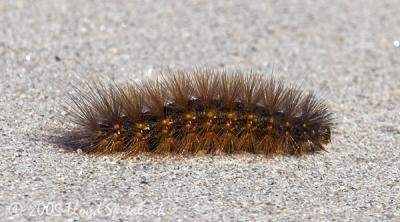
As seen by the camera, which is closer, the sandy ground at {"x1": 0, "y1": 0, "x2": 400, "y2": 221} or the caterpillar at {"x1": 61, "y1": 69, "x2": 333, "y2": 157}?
the sandy ground at {"x1": 0, "y1": 0, "x2": 400, "y2": 221}

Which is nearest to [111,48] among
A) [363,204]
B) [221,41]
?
[221,41]

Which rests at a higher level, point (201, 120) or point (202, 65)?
point (202, 65)

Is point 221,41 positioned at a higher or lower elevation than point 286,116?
higher

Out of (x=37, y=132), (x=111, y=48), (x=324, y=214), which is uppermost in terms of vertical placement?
(x=111, y=48)

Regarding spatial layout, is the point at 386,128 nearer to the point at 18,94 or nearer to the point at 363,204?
the point at 363,204

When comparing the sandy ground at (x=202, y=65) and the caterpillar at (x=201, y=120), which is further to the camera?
the caterpillar at (x=201, y=120)
